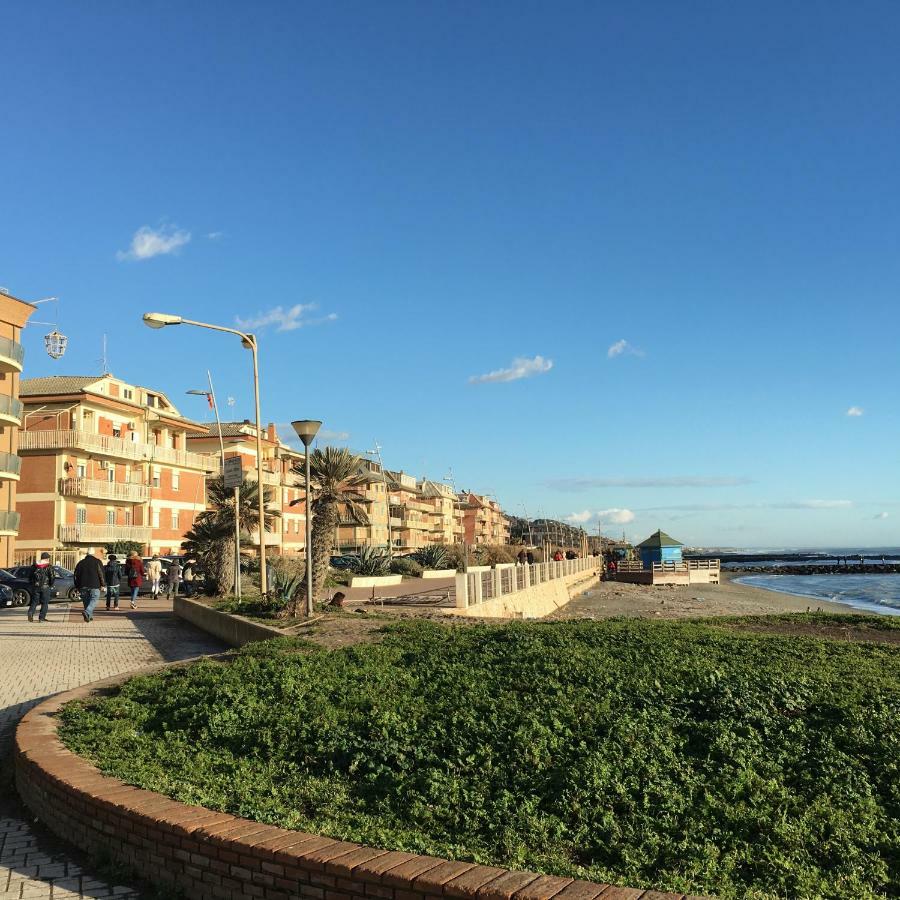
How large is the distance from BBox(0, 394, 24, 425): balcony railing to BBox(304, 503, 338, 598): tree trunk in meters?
23.1

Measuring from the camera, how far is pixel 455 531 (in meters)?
133

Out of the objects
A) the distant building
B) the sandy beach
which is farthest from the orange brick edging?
the distant building

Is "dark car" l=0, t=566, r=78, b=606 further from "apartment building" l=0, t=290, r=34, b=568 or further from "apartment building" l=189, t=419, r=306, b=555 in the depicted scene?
"apartment building" l=189, t=419, r=306, b=555

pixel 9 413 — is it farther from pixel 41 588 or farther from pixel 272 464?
pixel 272 464

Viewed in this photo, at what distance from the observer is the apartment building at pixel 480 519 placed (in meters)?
→ 140

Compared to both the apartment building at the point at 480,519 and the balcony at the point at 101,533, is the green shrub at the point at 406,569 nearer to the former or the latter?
the balcony at the point at 101,533

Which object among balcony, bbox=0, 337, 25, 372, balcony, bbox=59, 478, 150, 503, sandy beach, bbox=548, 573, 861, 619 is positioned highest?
balcony, bbox=0, 337, 25, 372

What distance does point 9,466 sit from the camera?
39250mm

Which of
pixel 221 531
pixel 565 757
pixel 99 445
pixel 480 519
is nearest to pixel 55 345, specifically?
pixel 99 445

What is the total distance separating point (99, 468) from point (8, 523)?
9635mm

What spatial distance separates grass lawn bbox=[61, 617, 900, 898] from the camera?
4531 mm

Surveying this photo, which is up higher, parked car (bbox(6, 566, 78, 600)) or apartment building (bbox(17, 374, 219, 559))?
apartment building (bbox(17, 374, 219, 559))

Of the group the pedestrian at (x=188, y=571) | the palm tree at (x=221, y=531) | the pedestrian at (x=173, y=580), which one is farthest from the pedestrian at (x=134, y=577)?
the pedestrian at (x=188, y=571)

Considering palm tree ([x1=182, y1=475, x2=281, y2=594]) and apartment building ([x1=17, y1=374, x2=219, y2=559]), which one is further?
apartment building ([x1=17, y1=374, x2=219, y2=559])
